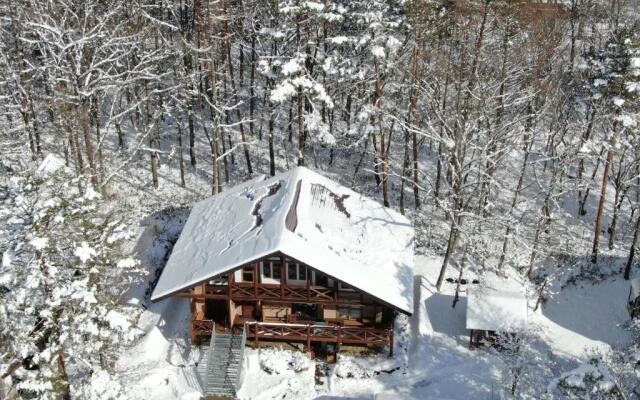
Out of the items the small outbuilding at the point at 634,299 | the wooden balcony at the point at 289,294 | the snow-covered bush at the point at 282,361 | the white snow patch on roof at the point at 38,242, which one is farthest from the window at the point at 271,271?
the small outbuilding at the point at 634,299

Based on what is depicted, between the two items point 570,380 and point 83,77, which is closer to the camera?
point 570,380

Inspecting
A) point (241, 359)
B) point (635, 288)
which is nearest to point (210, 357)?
point (241, 359)

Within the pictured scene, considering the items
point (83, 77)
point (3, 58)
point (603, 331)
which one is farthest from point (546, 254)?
point (3, 58)

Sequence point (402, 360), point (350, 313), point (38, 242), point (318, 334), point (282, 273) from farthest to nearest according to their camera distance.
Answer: point (350, 313)
point (402, 360)
point (318, 334)
point (282, 273)
point (38, 242)

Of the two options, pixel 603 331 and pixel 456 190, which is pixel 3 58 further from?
pixel 603 331

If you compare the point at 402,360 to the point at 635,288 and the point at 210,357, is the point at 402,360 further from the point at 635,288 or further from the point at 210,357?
the point at 635,288

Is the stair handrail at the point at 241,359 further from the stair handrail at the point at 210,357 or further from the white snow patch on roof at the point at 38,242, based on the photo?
the white snow patch on roof at the point at 38,242
